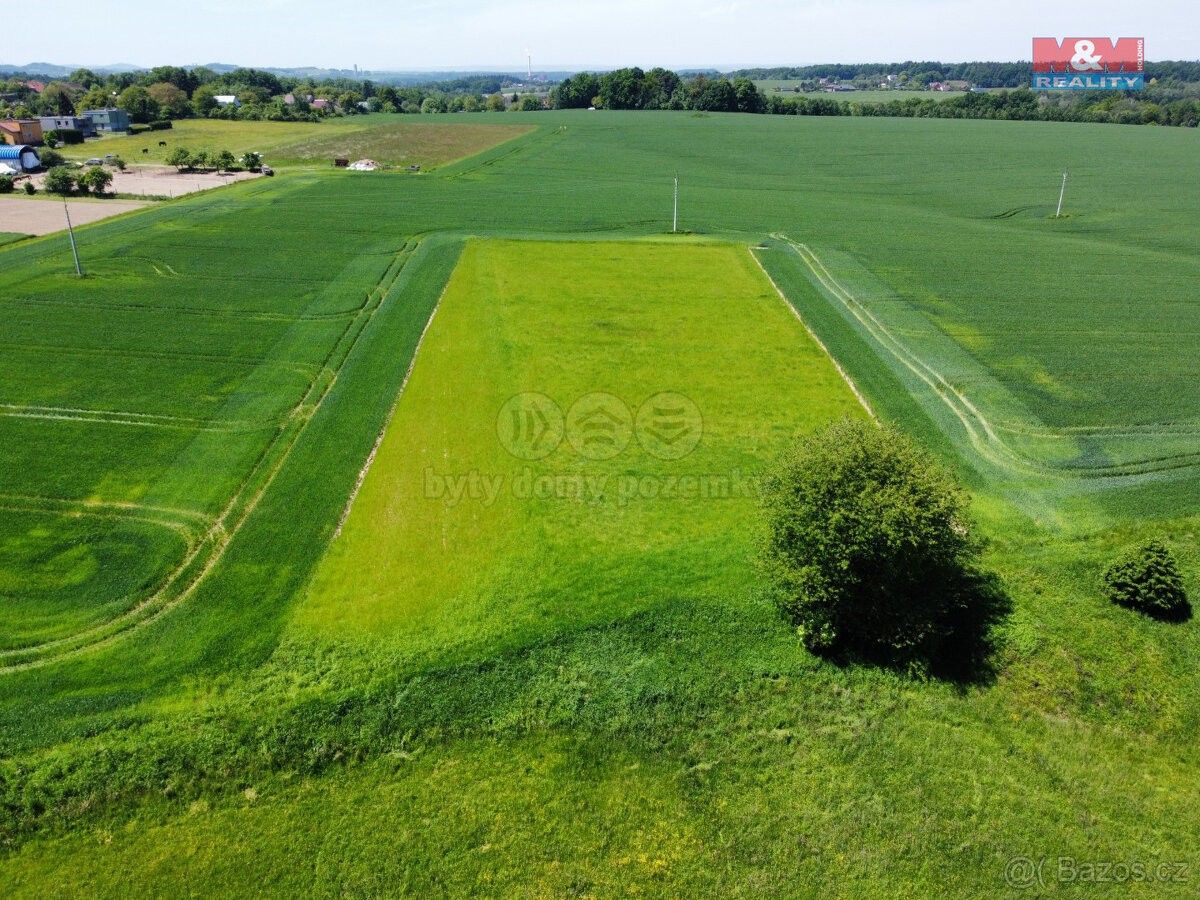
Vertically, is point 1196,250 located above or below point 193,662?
above

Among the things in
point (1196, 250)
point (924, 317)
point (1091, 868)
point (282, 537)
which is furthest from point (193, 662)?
point (1196, 250)

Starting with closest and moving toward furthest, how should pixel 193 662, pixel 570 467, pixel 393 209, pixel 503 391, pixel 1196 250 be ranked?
pixel 193 662 → pixel 570 467 → pixel 503 391 → pixel 1196 250 → pixel 393 209

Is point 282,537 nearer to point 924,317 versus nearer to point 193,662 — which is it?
point 193,662

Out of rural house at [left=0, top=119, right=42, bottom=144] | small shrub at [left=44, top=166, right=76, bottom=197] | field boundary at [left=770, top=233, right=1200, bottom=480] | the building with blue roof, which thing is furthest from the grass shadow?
rural house at [left=0, top=119, right=42, bottom=144]

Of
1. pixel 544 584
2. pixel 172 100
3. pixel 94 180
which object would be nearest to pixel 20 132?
pixel 94 180

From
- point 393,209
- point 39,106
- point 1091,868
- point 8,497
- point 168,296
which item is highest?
point 39,106

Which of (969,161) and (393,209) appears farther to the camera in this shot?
(969,161)

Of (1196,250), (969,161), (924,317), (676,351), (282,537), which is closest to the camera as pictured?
(282,537)
